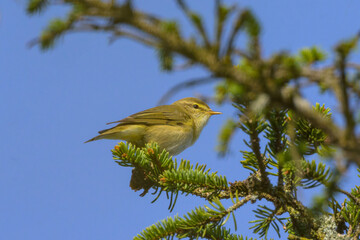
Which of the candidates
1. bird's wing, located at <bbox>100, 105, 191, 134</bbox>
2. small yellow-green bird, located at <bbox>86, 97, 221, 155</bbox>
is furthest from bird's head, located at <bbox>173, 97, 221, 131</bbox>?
bird's wing, located at <bbox>100, 105, 191, 134</bbox>

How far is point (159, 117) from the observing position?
5898 millimetres

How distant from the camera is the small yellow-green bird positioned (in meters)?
5.23

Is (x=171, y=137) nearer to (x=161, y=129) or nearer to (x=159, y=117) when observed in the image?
(x=161, y=129)

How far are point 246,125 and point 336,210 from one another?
107cm

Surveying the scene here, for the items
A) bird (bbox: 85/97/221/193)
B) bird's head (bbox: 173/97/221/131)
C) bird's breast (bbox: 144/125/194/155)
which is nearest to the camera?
bird (bbox: 85/97/221/193)

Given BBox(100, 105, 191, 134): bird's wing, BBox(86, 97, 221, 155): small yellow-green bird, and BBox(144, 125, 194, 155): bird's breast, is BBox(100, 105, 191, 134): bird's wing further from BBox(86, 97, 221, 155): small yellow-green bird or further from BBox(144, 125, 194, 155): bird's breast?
BBox(144, 125, 194, 155): bird's breast

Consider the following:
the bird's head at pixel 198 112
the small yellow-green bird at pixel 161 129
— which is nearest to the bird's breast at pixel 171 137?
the small yellow-green bird at pixel 161 129

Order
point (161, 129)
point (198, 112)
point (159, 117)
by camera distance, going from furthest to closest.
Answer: point (198, 112), point (159, 117), point (161, 129)

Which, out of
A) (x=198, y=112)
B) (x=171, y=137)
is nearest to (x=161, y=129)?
(x=171, y=137)

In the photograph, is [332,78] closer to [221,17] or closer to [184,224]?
[221,17]

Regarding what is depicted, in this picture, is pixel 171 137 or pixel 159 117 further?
pixel 159 117

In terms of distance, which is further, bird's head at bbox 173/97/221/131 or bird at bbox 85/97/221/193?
bird's head at bbox 173/97/221/131

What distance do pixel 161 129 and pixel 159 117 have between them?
42 centimetres

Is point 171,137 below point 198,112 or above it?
below
